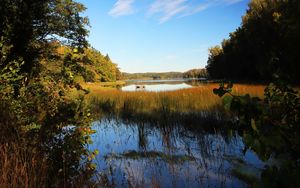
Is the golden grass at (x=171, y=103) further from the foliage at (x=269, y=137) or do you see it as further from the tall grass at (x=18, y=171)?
the foliage at (x=269, y=137)

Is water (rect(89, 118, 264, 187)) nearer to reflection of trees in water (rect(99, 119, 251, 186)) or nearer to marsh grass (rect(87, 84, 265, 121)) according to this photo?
reflection of trees in water (rect(99, 119, 251, 186))

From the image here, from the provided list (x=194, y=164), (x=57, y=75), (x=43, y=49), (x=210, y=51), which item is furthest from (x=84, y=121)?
(x=210, y=51)

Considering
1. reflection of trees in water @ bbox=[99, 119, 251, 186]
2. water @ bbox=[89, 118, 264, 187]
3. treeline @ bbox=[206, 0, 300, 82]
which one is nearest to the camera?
water @ bbox=[89, 118, 264, 187]

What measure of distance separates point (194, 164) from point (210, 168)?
0.44 m

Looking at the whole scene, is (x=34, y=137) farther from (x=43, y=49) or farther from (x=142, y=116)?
(x=43, y=49)

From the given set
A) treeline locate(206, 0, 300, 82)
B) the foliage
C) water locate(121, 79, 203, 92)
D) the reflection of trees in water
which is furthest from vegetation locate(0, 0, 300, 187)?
treeline locate(206, 0, 300, 82)

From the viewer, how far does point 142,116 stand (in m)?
12.9

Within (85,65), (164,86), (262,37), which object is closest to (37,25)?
(85,65)

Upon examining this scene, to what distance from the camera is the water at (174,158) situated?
542 centimetres

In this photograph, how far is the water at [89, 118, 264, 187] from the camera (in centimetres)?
542

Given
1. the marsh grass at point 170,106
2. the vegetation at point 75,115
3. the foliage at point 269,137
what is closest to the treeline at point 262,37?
the marsh grass at point 170,106

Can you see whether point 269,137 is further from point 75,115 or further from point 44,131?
point 44,131

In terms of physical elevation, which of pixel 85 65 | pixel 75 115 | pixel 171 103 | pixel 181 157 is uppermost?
pixel 85 65

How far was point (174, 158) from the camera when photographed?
684cm
